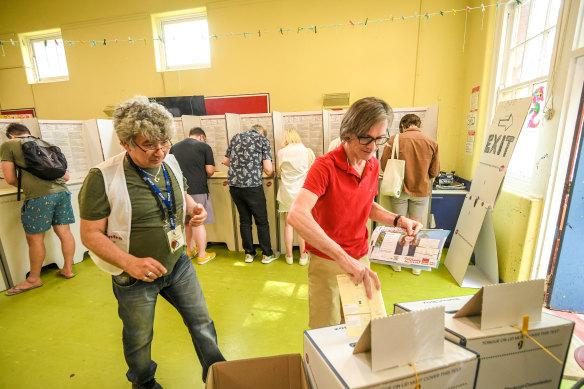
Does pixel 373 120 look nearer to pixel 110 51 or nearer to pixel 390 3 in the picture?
pixel 390 3

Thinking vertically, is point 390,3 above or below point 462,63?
above

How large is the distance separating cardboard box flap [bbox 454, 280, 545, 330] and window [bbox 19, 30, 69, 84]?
7.38 meters

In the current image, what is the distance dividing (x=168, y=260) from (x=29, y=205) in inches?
91.3

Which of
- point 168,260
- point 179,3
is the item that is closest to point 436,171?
point 168,260

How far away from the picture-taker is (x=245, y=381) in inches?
38.6

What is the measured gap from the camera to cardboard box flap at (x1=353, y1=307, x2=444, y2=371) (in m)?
0.63

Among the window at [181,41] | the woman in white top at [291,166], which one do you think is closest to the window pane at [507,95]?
the woman in white top at [291,166]

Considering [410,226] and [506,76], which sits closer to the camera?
[410,226]

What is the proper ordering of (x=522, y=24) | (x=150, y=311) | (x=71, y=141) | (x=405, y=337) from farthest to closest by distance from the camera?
(x=71, y=141)
(x=522, y=24)
(x=150, y=311)
(x=405, y=337)

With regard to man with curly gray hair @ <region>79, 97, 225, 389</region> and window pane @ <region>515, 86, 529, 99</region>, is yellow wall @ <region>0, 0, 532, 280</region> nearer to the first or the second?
window pane @ <region>515, 86, 529, 99</region>

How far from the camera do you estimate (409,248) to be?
1.24 m

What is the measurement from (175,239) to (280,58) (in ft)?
13.0

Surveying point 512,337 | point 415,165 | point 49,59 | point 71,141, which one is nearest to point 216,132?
point 71,141

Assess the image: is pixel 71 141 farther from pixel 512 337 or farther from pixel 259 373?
pixel 512 337
